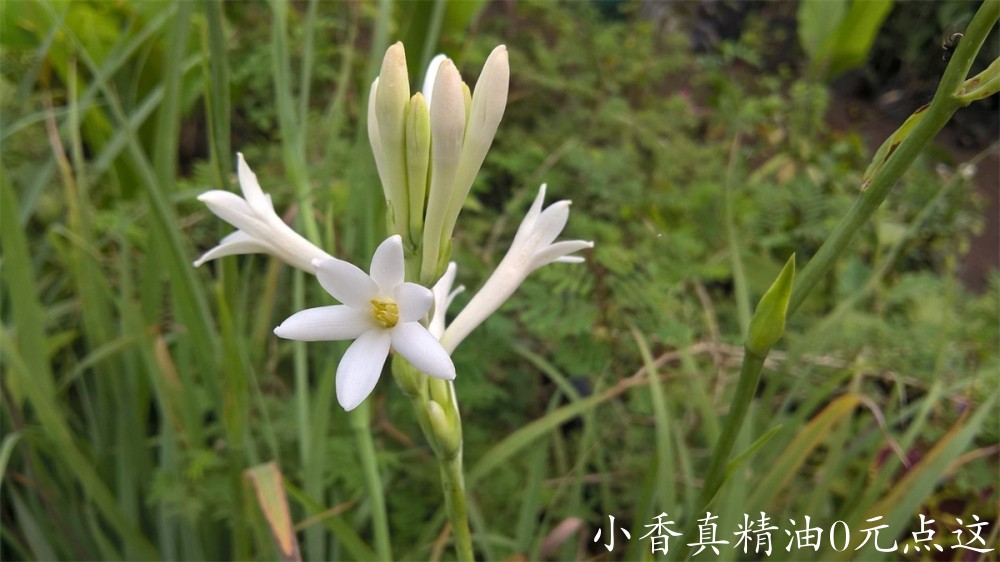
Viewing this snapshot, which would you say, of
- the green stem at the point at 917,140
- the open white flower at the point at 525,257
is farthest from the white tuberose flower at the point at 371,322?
the green stem at the point at 917,140

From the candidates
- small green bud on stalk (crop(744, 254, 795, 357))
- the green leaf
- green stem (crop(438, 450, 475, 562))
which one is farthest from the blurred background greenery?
small green bud on stalk (crop(744, 254, 795, 357))

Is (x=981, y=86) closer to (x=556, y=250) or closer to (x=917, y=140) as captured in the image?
(x=917, y=140)

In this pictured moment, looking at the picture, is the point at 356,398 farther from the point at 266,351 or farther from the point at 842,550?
the point at 266,351

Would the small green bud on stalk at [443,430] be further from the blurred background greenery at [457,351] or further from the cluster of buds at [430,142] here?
the blurred background greenery at [457,351]

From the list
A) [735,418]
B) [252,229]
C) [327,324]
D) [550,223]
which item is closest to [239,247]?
[252,229]

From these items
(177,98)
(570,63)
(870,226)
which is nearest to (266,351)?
(177,98)

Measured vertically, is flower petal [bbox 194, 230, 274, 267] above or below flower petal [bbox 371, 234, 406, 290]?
above

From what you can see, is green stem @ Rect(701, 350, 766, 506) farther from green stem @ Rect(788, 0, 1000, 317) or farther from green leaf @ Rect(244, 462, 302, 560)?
green leaf @ Rect(244, 462, 302, 560)
